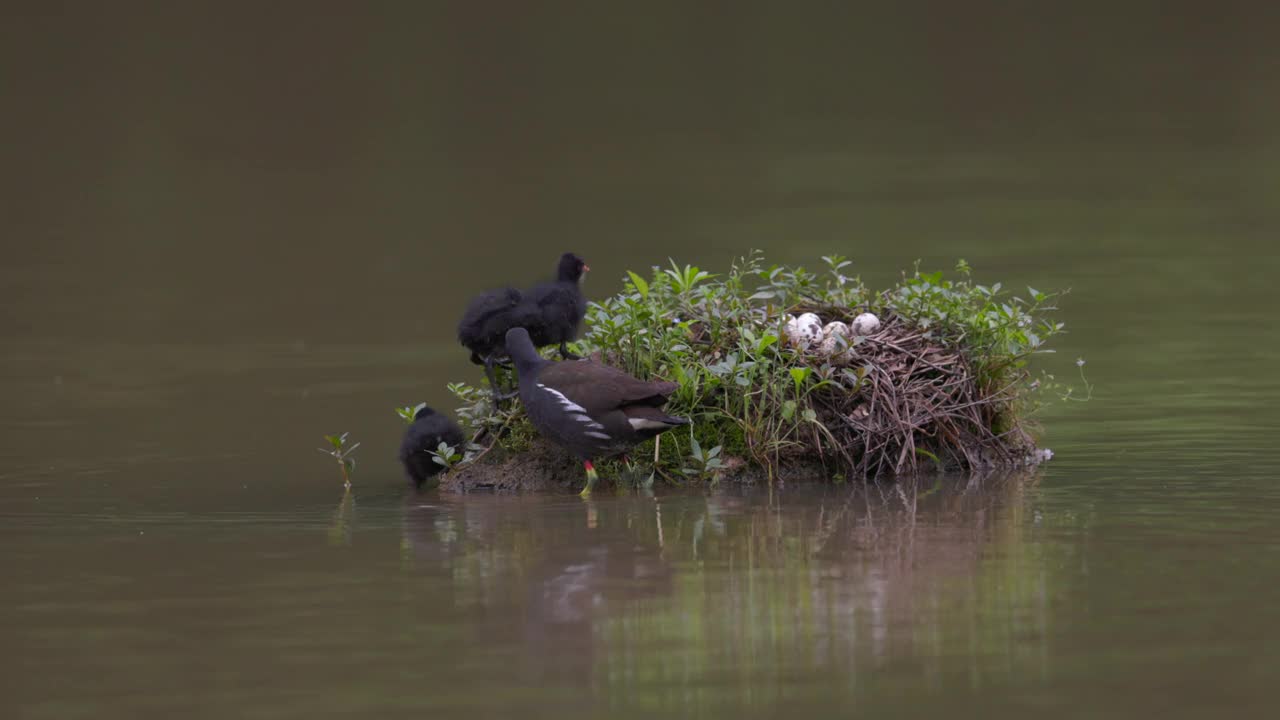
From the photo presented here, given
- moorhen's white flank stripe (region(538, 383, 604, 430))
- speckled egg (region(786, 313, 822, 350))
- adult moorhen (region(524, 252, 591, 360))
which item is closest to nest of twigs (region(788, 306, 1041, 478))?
speckled egg (region(786, 313, 822, 350))

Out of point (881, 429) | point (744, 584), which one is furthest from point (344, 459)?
point (744, 584)

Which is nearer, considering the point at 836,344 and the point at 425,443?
the point at 836,344

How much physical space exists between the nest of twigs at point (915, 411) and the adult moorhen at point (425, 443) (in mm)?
2235

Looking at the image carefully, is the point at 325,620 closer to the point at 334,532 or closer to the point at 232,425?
the point at 334,532

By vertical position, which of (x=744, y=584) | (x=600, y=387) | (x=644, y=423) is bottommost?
(x=744, y=584)

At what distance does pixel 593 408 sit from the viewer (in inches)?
379

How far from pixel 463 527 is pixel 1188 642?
401cm

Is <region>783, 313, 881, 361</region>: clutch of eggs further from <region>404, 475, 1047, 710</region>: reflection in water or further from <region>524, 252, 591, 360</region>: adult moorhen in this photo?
<region>524, 252, 591, 360</region>: adult moorhen

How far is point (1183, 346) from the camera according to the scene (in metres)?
15.0

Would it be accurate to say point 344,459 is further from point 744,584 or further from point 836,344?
point 744,584

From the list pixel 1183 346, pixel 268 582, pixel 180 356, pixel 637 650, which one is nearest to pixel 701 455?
pixel 268 582

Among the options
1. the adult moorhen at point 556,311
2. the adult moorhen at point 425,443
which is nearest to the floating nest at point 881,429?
the adult moorhen at point 425,443

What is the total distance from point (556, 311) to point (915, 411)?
2.19 m

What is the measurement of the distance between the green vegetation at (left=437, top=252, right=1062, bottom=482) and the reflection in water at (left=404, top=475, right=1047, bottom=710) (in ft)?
1.31
